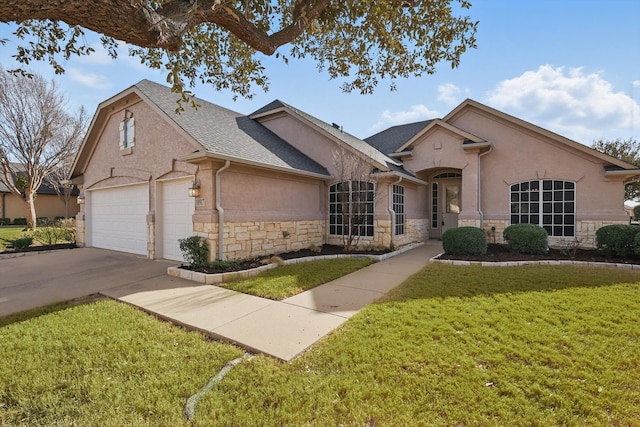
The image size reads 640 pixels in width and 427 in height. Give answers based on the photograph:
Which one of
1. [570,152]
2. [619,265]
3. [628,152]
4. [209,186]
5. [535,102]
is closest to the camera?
[619,265]

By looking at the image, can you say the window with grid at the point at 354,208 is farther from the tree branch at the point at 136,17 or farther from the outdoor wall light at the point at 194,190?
the tree branch at the point at 136,17

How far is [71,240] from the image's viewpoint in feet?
49.1

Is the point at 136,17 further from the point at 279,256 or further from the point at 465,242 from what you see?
the point at 465,242

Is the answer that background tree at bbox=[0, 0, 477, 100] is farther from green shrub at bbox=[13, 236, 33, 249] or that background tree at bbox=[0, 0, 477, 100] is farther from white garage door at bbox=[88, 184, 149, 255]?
green shrub at bbox=[13, 236, 33, 249]

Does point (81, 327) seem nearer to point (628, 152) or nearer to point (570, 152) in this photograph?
point (570, 152)

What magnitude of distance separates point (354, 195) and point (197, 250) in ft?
20.0

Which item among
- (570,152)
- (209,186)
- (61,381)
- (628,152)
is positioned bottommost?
(61,381)

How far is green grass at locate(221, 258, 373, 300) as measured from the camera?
637cm

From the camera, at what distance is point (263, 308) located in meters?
5.41

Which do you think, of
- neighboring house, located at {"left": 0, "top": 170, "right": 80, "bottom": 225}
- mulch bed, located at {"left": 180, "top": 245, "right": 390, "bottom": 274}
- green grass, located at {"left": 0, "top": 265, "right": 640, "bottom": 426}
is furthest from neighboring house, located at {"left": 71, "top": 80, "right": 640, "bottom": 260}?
neighboring house, located at {"left": 0, "top": 170, "right": 80, "bottom": 225}

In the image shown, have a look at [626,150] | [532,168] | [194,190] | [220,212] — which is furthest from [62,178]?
[626,150]

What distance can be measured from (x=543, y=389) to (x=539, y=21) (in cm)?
798

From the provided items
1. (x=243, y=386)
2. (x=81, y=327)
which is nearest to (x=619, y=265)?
(x=243, y=386)

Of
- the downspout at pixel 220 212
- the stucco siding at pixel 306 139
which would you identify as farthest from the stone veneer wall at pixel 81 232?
the stucco siding at pixel 306 139
